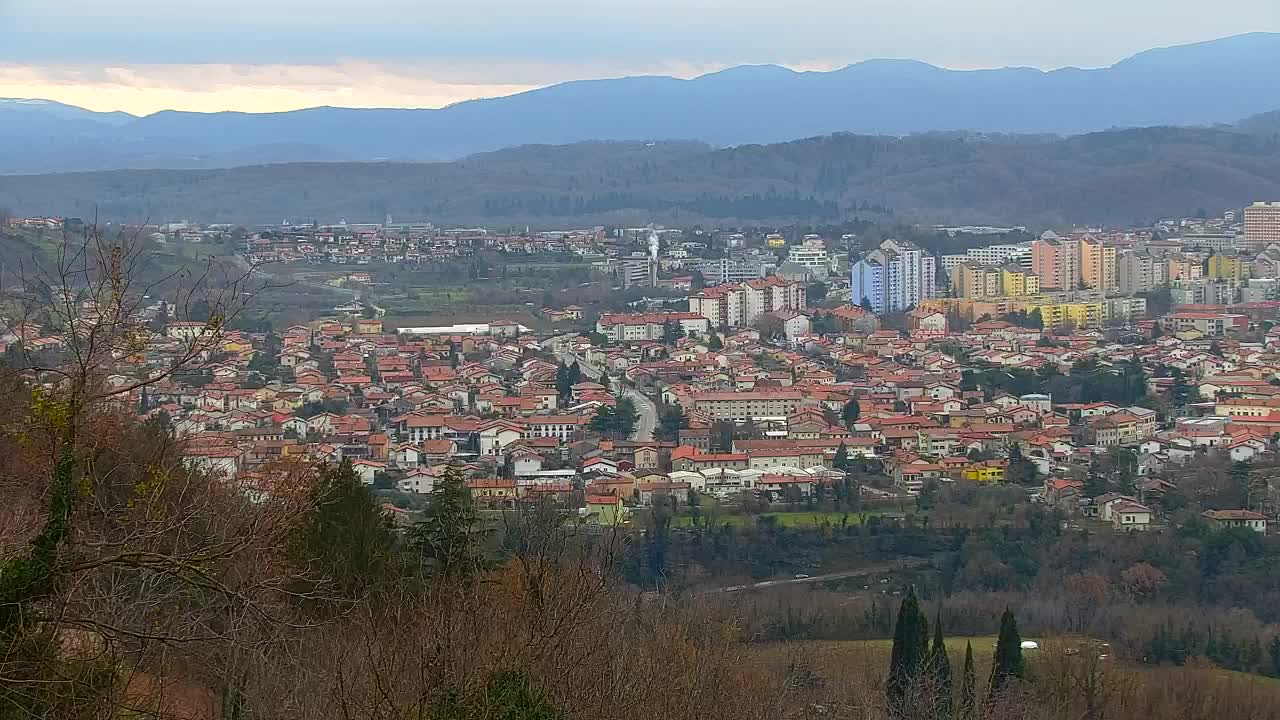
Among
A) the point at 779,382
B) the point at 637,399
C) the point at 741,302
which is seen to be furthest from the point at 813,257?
the point at 637,399

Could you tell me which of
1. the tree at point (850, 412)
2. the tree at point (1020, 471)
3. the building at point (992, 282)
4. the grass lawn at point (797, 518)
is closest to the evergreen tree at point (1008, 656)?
the grass lawn at point (797, 518)

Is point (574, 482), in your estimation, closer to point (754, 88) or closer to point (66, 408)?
point (66, 408)

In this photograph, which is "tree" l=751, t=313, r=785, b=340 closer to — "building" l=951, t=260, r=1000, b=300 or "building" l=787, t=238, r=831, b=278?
"building" l=951, t=260, r=1000, b=300

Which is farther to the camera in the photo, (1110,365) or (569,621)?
(1110,365)

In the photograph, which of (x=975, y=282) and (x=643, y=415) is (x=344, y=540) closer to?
(x=643, y=415)

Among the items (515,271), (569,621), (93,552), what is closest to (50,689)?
(93,552)

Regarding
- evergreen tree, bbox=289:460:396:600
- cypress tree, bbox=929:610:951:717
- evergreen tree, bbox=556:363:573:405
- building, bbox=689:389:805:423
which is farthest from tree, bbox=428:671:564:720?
evergreen tree, bbox=556:363:573:405
